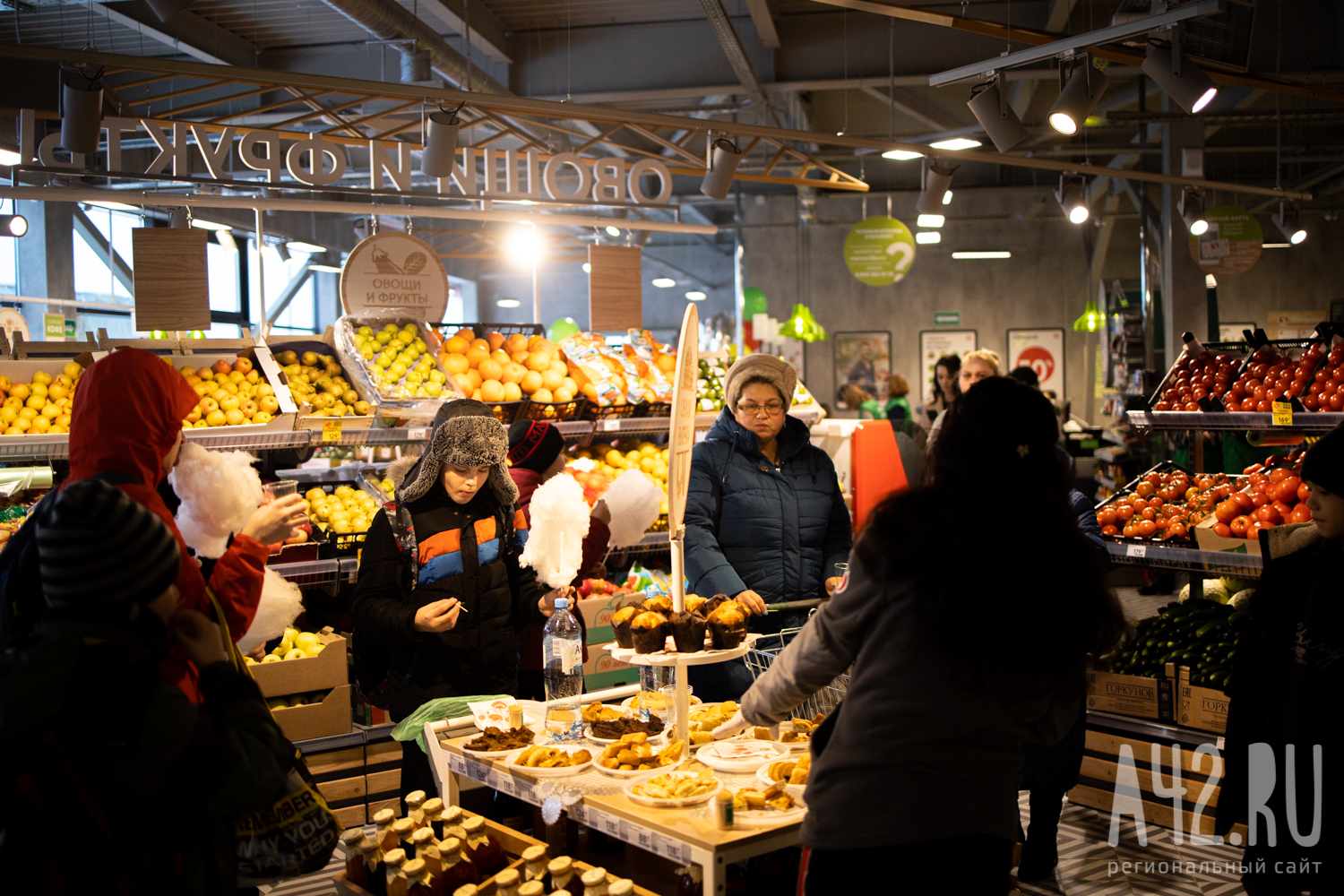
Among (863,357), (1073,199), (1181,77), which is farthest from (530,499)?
(863,357)

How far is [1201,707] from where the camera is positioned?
170 inches

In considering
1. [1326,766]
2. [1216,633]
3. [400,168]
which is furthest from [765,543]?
[400,168]

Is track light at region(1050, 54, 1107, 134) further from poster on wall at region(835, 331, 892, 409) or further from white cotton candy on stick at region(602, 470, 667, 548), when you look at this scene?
poster on wall at region(835, 331, 892, 409)

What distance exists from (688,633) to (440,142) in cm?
443

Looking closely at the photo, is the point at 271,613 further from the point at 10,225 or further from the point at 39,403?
the point at 10,225

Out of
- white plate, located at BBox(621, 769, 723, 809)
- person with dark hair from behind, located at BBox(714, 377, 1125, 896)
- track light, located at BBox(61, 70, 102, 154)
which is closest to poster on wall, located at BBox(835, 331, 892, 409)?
track light, located at BBox(61, 70, 102, 154)

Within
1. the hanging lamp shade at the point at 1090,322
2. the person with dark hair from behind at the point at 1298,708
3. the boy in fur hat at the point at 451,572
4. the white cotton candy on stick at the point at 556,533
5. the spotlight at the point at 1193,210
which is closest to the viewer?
the person with dark hair from behind at the point at 1298,708

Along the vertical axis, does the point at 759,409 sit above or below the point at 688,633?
above

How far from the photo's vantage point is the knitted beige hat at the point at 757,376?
3535 mm

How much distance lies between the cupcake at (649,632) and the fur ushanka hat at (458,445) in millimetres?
1096

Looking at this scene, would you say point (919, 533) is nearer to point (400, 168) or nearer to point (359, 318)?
point (359, 318)

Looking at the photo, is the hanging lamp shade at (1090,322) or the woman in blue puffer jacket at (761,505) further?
the hanging lamp shade at (1090,322)

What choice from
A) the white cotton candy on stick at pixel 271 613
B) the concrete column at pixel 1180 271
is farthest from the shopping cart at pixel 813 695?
the concrete column at pixel 1180 271

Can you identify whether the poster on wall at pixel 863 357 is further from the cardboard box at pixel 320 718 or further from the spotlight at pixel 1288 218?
the cardboard box at pixel 320 718
